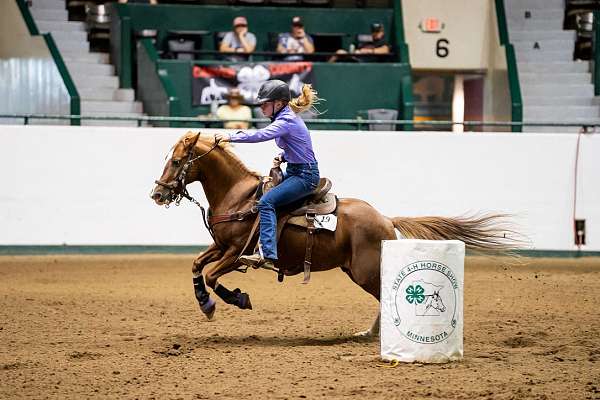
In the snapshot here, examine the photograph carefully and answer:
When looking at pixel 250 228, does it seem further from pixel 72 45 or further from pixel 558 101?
pixel 558 101

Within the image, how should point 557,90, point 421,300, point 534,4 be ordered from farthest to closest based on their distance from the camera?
point 534,4
point 557,90
point 421,300

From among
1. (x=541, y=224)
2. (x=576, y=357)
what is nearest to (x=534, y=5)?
(x=541, y=224)

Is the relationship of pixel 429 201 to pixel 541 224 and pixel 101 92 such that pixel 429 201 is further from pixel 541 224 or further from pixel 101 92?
pixel 101 92

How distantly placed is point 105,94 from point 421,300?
13.1 metres

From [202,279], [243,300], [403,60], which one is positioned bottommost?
[243,300]

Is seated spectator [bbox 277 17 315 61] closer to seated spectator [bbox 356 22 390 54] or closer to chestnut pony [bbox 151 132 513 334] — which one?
seated spectator [bbox 356 22 390 54]

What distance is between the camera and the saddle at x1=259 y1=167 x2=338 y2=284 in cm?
862

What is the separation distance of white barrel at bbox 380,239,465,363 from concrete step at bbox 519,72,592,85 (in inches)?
572

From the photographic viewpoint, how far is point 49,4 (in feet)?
67.3

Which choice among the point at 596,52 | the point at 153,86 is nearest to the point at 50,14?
the point at 153,86

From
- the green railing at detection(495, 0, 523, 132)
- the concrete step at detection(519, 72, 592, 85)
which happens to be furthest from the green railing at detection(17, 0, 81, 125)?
the concrete step at detection(519, 72, 592, 85)

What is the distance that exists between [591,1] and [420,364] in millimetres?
16368

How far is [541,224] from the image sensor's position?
597 inches

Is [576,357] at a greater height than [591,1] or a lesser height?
lesser
